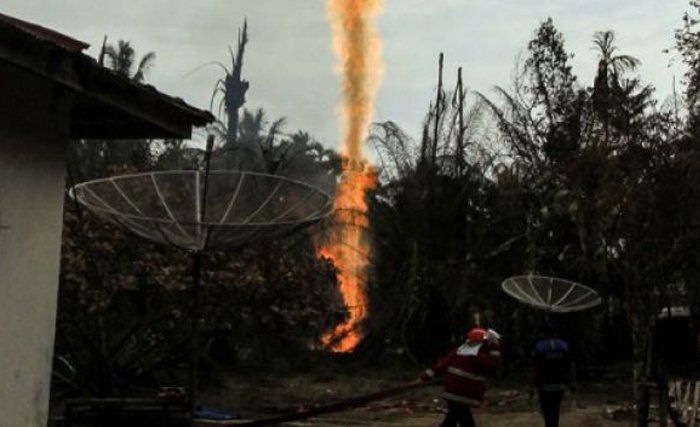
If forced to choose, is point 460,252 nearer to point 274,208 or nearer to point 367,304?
point 367,304

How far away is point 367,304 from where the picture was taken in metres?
29.5

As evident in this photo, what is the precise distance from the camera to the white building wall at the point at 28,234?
7.17 metres

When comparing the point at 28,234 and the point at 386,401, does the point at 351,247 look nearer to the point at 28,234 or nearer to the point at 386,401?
the point at 386,401

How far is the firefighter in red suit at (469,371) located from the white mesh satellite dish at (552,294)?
823 cm

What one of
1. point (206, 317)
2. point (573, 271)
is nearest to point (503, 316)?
point (573, 271)

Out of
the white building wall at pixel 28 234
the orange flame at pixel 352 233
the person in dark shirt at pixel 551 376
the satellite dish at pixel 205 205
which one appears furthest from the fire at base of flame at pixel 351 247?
the white building wall at pixel 28 234

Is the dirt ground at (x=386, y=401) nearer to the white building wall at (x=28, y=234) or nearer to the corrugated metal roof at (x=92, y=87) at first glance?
the corrugated metal roof at (x=92, y=87)

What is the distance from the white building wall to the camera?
7.17 meters

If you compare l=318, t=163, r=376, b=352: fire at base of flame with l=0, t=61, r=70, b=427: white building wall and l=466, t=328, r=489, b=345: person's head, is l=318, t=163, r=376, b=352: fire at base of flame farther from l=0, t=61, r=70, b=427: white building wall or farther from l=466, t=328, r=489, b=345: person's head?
l=0, t=61, r=70, b=427: white building wall

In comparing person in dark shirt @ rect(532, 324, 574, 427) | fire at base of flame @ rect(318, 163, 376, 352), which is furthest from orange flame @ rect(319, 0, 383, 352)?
person in dark shirt @ rect(532, 324, 574, 427)

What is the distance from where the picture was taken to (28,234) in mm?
7363

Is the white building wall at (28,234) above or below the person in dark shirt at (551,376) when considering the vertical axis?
above

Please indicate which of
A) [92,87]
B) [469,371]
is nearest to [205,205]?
[469,371]

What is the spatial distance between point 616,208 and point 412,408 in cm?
647
